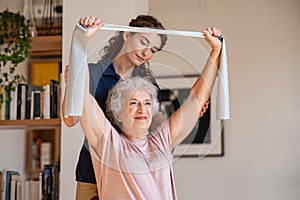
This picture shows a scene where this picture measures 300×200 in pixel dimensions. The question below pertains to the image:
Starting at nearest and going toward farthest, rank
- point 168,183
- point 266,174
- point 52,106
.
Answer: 1. point 168,183
2. point 52,106
3. point 266,174

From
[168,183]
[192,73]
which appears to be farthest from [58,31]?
[168,183]

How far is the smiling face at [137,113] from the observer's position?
4.60ft

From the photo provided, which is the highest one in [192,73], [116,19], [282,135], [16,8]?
[16,8]

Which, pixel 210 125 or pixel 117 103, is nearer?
pixel 117 103

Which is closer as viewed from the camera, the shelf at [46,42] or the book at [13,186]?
the shelf at [46,42]

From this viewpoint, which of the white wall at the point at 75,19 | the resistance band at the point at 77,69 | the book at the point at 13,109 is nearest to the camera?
the resistance band at the point at 77,69

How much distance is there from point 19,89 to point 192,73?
1275 millimetres

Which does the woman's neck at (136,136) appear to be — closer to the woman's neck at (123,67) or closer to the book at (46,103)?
the woman's neck at (123,67)

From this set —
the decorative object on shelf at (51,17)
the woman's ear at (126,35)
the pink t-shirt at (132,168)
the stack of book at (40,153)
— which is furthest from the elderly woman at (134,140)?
the stack of book at (40,153)

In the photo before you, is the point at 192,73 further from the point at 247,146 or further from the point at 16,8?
the point at 16,8

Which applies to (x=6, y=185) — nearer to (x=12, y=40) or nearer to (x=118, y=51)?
(x=12, y=40)

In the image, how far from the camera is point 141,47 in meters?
1.44

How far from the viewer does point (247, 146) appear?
2.86 m

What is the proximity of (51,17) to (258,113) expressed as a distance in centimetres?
123
